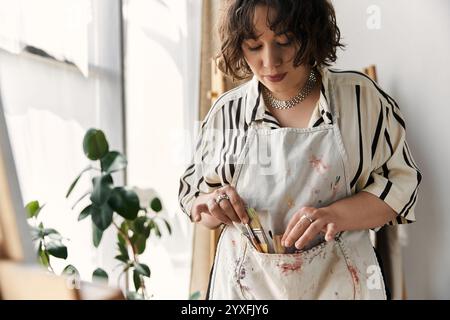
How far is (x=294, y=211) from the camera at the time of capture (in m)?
0.53

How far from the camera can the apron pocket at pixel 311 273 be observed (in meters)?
0.53

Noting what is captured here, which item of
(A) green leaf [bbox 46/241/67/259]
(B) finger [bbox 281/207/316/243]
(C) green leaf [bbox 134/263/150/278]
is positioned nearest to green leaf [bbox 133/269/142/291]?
(C) green leaf [bbox 134/263/150/278]

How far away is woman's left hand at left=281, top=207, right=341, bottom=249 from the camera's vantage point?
49 centimetres

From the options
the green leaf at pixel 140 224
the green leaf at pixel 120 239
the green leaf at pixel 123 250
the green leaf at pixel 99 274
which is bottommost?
the green leaf at pixel 99 274

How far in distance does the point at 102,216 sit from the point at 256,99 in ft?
1.04

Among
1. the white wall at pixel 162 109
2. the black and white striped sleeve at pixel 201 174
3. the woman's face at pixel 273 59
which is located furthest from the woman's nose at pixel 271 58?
the white wall at pixel 162 109

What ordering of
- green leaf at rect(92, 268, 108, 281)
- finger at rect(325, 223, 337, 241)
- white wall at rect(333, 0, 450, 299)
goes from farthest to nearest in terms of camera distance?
1. green leaf at rect(92, 268, 108, 281)
2. white wall at rect(333, 0, 450, 299)
3. finger at rect(325, 223, 337, 241)

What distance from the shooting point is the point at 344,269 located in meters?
0.53

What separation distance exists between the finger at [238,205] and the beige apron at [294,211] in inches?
0.8

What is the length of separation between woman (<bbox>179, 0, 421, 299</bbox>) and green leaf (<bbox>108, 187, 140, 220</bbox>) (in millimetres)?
196

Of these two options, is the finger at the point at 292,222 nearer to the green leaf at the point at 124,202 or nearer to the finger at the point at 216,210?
the finger at the point at 216,210

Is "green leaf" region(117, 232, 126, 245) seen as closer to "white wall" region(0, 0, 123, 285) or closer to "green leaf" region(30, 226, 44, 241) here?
"white wall" region(0, 0, 123, 285)

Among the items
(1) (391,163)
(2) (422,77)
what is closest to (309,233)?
(1) (391,163)

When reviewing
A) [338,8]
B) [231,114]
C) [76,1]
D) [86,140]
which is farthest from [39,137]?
[338,8]
